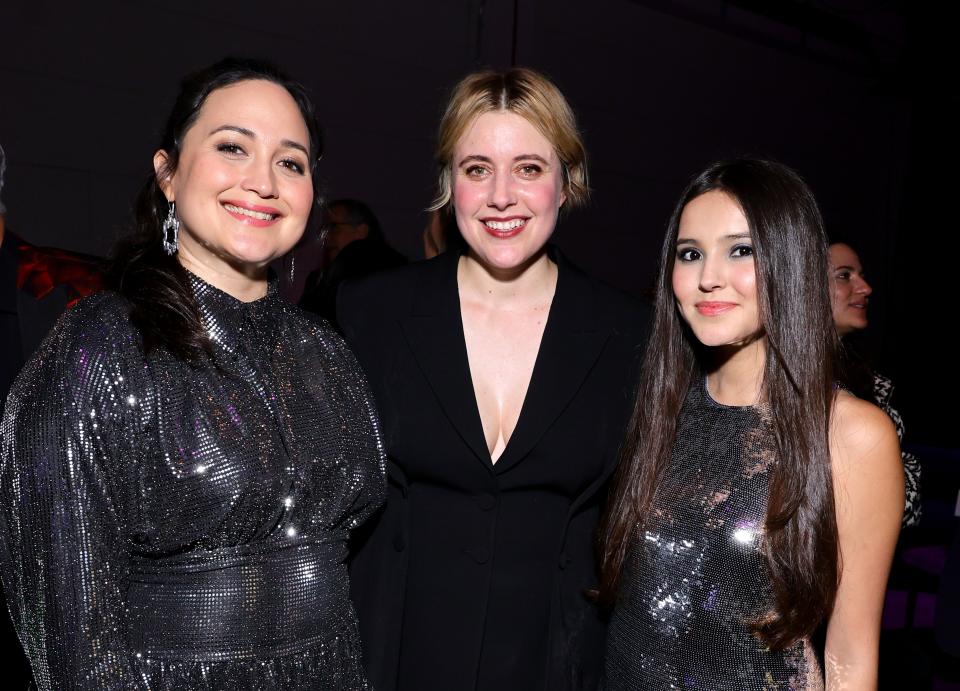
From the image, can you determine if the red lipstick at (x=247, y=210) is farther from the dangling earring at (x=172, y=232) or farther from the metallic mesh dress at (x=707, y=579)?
the metallic mesh dress at (x=707, y=579)

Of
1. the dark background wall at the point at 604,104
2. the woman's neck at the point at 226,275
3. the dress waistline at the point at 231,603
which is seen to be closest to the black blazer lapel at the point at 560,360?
the dress waistline at the point at 231,603

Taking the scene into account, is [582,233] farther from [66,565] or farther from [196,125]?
[66,565]

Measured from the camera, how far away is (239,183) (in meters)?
1.43

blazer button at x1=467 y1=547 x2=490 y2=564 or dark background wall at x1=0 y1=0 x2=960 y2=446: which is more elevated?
dark background wall at x1=0 y1=0 x2=960 y2=446

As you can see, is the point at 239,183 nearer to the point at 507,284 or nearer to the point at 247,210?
the point at 247,210

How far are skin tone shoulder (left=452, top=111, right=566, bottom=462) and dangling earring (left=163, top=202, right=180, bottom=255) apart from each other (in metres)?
0.67

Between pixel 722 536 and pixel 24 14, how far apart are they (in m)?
3.63

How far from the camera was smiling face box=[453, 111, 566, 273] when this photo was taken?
74.4 inches

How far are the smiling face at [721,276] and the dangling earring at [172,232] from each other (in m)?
0.95

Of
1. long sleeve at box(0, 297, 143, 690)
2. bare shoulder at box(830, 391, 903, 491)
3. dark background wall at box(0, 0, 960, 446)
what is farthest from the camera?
dark background wall at box(0, 0, 960, 446)

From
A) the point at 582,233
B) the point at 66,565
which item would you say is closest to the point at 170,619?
the point at 66,565

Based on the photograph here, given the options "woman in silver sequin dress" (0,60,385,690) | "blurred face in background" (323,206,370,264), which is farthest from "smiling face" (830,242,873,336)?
"woman in silver sequin dress" (0,60,385,690)

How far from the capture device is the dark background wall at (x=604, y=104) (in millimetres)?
3785

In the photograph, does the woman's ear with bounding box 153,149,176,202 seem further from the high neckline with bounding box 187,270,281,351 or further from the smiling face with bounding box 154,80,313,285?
the high neckline with bounding box 187,270,281,351
